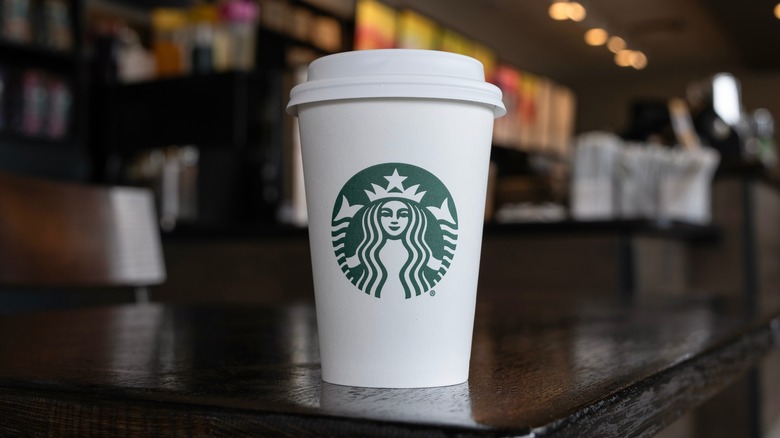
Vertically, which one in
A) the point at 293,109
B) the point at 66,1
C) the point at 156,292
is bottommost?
the point at 156,292

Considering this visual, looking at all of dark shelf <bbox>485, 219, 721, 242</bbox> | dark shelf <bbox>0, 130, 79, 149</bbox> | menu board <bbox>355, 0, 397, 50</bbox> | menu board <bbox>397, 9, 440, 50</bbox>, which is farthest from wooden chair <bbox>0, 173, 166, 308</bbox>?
menu board <bbox>397, 9, 440, 50</bbox>

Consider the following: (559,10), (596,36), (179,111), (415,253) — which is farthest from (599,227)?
(596,36)

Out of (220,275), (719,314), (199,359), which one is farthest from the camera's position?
(220,275)

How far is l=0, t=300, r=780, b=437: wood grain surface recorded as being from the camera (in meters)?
0.37

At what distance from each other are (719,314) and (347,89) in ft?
2.58

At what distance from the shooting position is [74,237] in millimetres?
1432

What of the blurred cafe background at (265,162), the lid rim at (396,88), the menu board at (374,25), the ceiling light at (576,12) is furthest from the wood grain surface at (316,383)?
the ceiling light at (576,12)

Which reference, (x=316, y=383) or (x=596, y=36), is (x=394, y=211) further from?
(x=596, y=36)

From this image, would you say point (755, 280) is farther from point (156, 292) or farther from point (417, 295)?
point (417, 295)

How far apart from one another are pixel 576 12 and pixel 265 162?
3.35 m

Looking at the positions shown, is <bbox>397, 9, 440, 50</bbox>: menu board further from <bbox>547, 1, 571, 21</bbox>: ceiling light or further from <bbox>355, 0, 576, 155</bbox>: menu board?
<bbox>547, 1, 571, 21</bbox>: ceiling light

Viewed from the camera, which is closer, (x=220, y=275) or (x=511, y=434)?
(x=511, y=434)

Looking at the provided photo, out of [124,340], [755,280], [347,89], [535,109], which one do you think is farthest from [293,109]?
[535,109]

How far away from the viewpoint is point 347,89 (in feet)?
1.49
